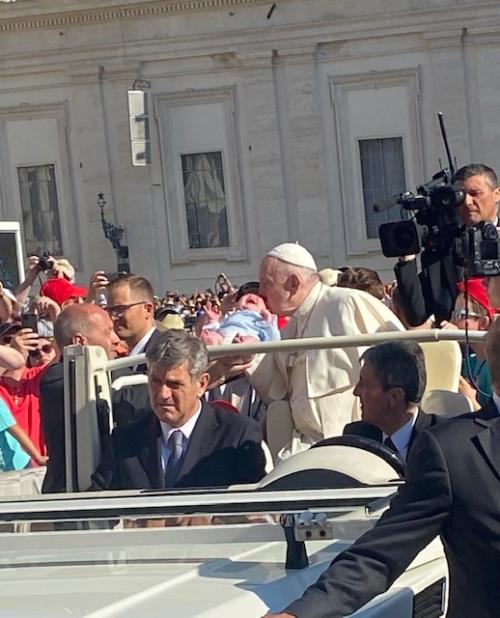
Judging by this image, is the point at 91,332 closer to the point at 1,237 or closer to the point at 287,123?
the point at 1,237

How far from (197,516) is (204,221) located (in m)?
41.2

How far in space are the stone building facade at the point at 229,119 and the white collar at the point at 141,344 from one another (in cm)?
3406

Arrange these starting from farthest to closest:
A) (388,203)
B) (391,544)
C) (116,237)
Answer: (116,237)
(388,203)
(391,544)

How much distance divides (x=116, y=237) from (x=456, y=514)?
41749mm

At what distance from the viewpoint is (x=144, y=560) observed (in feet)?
12.4

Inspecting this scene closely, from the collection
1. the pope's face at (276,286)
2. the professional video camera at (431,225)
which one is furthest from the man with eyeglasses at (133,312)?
the professional video camera at (431,225)

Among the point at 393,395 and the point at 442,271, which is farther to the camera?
the point at 442,271

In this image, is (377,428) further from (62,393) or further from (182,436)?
(62,393)

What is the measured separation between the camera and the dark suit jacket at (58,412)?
6188mm

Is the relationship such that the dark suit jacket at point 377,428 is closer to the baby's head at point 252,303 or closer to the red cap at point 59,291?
the baby's head at point 252,303

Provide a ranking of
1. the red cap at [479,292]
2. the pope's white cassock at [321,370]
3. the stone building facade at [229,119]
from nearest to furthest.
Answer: the pope's white cassock at [321,370], the red cap at [479,292], the stone building facade at [229,119]

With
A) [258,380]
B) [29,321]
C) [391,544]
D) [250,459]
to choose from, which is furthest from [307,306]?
[29,321]

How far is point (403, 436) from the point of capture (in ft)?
19.3

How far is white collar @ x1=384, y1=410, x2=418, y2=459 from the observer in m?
5.84
